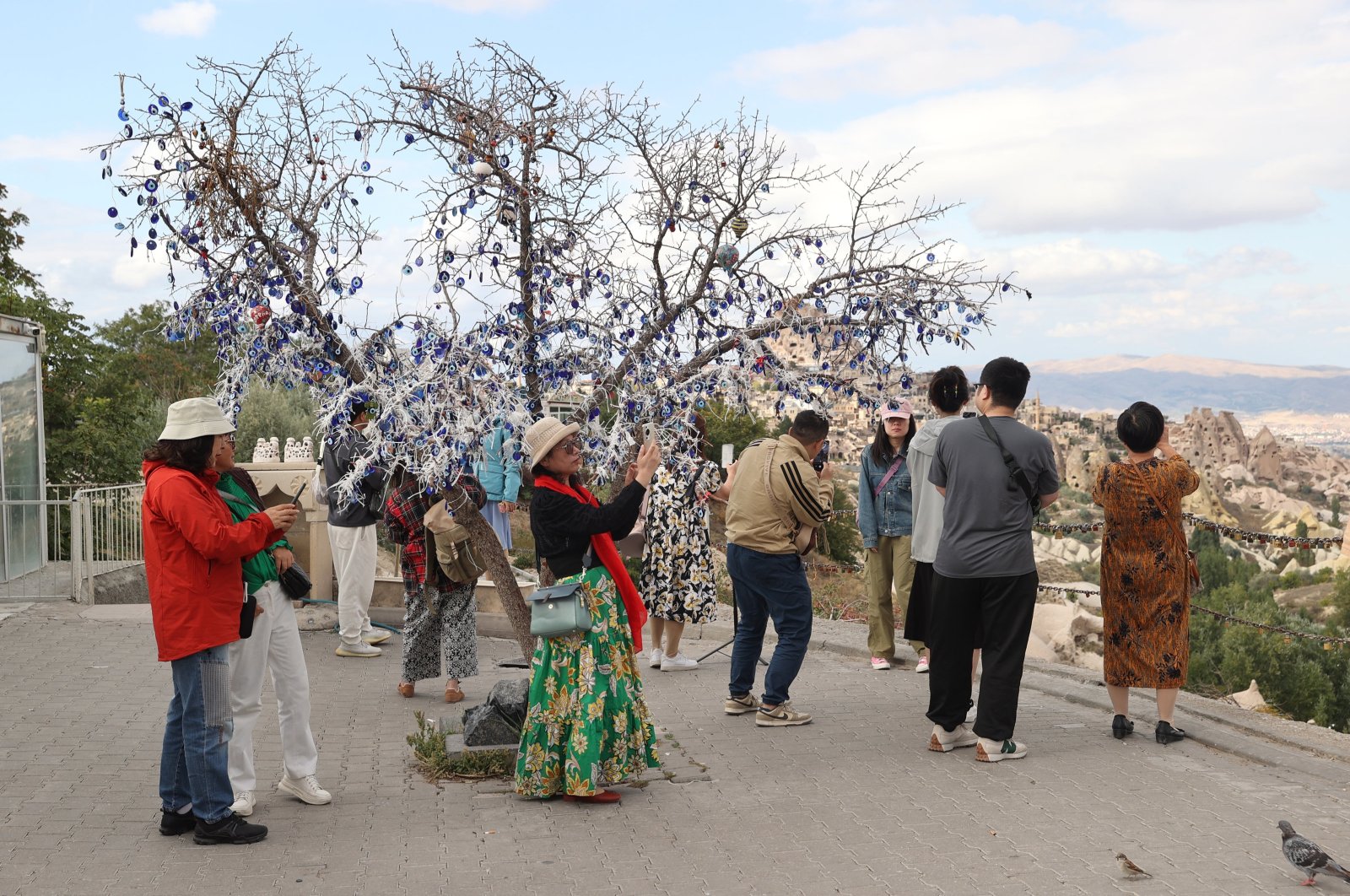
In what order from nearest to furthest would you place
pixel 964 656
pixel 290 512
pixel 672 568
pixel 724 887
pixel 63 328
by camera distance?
pixel 724 887
pixel 290 512
pixel 964 656
pixel 672 568
pixel 63 328

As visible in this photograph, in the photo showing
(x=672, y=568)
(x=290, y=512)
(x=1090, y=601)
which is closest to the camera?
(x=290, y=512)

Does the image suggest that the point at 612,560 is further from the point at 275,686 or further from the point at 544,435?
the point at 275,686

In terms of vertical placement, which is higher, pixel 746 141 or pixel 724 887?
pixel 746 141

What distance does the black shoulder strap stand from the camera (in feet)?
19.5

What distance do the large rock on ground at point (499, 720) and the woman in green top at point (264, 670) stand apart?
0.84m

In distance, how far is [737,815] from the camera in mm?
5344

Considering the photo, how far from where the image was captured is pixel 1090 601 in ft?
60.3

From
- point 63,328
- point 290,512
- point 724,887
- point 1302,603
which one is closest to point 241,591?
point 290,512

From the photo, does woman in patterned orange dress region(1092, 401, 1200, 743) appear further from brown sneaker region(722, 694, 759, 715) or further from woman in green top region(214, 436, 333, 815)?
woman in green top region(214, 436, 333, 815)

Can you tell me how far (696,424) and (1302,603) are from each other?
25.0 metres

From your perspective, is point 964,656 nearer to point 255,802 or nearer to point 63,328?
point 255,802

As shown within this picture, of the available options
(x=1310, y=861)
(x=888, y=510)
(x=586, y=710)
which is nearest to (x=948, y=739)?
(x=888, y=510)

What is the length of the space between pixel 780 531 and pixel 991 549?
1268mm

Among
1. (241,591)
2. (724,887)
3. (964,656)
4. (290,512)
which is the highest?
(290,512)
